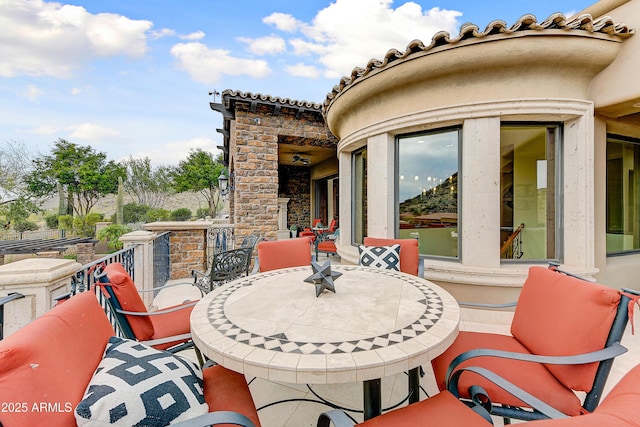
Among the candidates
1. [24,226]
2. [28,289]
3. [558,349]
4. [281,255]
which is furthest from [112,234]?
[558,349]

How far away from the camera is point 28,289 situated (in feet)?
4.49

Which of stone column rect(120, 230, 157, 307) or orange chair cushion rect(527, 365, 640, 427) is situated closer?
orange chair cushion rect(527, 365, 640, 427)

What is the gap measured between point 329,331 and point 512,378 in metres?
0.95

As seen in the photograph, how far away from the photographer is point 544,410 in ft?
3.15

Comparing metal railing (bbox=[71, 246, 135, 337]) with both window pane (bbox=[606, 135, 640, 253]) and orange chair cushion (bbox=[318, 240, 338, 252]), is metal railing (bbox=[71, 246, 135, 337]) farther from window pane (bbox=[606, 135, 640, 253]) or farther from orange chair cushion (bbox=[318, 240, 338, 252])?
window pane (bbox=[606, 135, 640, 253])

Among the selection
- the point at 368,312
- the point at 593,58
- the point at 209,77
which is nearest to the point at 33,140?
the point at 209,77

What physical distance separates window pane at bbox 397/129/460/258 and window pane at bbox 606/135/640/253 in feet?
7.38

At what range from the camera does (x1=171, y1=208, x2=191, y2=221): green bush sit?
19125 millimetres

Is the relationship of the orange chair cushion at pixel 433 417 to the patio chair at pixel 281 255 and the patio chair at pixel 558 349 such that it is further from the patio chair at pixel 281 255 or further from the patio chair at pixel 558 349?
the patio chair at pixel 281 255

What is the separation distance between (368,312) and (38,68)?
16.1m

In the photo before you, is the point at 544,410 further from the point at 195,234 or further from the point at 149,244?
the point at 195,234

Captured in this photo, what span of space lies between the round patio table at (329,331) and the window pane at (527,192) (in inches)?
99.0

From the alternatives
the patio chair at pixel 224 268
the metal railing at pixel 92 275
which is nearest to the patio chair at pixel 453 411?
the metal railing at pixel 92 275

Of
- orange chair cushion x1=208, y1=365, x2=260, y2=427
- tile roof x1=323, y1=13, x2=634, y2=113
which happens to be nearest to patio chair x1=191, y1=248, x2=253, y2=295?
orange chair cushion x1=208, y1=365, x2=260, y2=427
